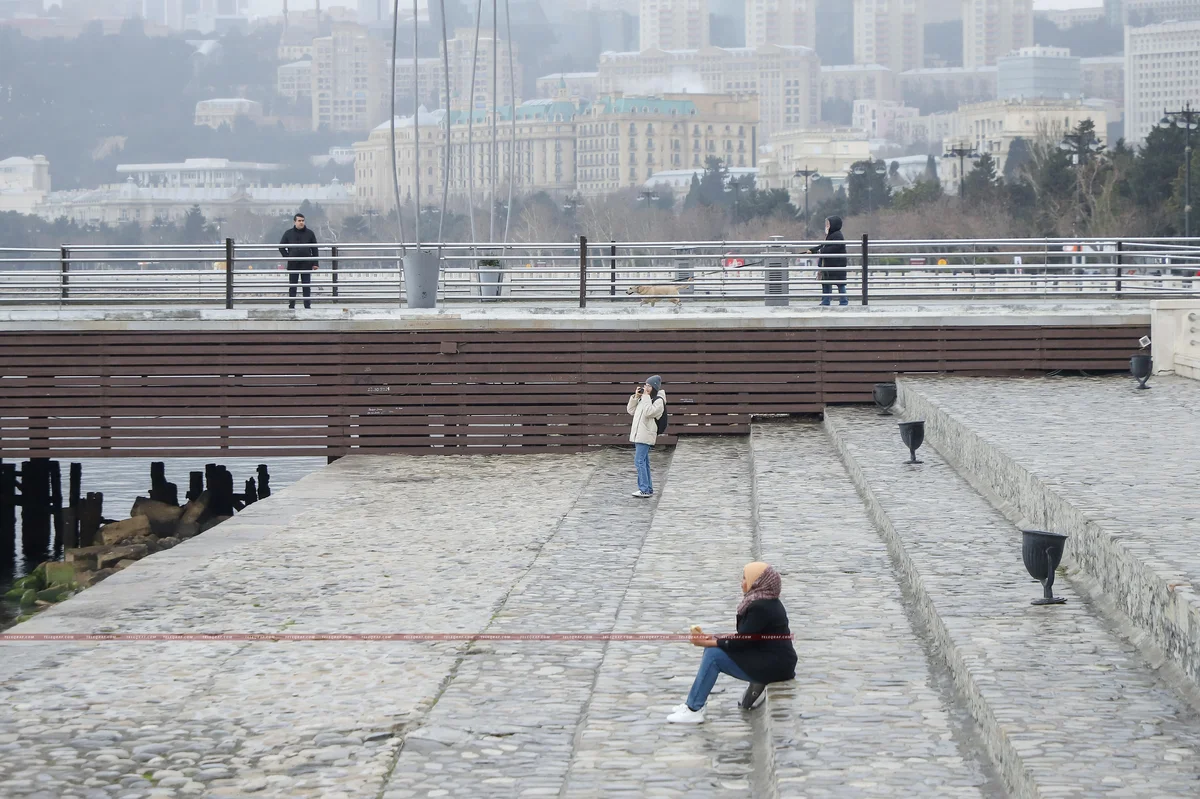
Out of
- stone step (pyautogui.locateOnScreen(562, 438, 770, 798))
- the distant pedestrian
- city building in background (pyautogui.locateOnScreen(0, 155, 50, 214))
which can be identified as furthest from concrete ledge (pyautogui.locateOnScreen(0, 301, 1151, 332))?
city building in background (pyautogui.locateOnScreen(0, 155, 50, 214))

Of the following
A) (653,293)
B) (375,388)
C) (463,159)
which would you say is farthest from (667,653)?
(463,159)

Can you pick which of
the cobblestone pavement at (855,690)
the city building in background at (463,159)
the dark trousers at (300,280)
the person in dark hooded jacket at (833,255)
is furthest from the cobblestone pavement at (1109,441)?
the city building in background at (463,159)

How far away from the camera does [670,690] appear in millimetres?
8859

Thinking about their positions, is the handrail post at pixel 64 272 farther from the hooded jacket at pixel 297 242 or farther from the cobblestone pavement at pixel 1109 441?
the cobblestone pavement at pixel 1109 441

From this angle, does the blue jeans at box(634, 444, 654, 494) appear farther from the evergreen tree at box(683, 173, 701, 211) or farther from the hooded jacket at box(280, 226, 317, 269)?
the evergreen tree at box(683, 173, 701, 211)

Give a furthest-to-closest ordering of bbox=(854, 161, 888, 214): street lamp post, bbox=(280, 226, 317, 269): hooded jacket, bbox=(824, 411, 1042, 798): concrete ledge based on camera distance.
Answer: bbox=(854, 161, 888, 214): street lamp post
bbox=(280, 226, 317, 269): hooded jacket
bbox=(824, 411, 1042, 798): concrete ledge

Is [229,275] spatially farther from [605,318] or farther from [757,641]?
[757,641]

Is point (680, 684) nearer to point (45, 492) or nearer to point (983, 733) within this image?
point (983, 733)

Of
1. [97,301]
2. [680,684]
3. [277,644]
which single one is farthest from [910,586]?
[97,301]

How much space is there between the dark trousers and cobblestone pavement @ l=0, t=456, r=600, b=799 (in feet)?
19.6

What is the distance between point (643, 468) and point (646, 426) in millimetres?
493

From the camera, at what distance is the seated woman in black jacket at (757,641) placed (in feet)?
25.7

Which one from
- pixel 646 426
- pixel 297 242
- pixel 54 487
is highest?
pixel 297 242

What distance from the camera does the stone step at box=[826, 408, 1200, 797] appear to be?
6.21 m
